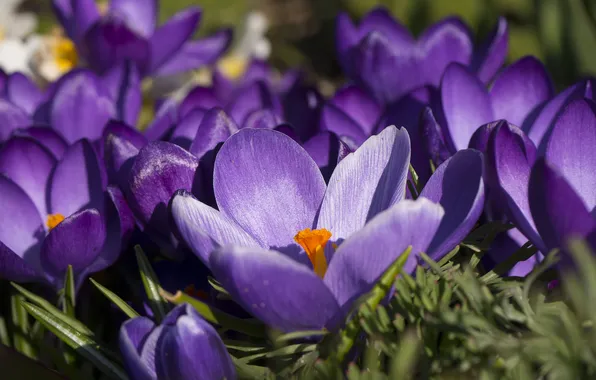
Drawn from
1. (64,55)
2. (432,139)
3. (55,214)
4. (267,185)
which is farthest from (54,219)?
(64,55)

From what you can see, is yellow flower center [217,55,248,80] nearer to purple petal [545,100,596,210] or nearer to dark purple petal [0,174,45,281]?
dark purple petal [0,174,45,281]

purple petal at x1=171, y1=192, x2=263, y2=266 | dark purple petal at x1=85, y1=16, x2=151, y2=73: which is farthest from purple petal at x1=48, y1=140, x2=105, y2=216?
dark purple petal at x1=85, y1=16, x2=151, y2=73

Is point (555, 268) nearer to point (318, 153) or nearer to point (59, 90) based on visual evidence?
point (318, 153)

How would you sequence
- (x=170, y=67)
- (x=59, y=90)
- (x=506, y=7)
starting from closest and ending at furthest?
(x=59, y=90), (x=170, y=67), (x=506, y=7)

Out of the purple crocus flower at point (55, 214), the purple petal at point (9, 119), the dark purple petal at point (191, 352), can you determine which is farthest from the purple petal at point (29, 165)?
the dark purple petal at point (191, 352)

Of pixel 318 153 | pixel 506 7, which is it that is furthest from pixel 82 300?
pixel 506 7

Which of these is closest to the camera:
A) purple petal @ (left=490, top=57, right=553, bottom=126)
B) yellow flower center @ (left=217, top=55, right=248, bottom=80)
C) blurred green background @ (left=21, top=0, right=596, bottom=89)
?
purple petal @ (left=490, top=57, right=553, bottom=126)
